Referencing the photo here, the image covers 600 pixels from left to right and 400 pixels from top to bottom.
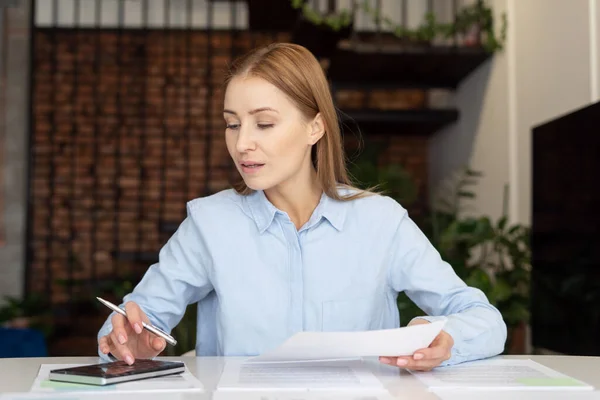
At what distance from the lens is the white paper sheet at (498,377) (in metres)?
1.25

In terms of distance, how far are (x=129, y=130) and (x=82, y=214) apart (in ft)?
2.53

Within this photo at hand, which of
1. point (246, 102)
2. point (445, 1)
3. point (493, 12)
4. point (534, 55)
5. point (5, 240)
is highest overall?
point (445, 1)

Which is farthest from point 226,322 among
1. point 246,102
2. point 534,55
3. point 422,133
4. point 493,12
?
point 422,133

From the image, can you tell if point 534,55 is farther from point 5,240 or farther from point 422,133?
point 5,240

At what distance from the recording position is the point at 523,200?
3.79 metres

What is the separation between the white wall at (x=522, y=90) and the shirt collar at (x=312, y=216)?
1499 millimetres

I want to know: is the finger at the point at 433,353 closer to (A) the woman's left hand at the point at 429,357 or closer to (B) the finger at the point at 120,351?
(A) the woman's left hand at the point at 429,357

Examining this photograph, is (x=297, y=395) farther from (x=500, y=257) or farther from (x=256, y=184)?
(x=500, y=257)

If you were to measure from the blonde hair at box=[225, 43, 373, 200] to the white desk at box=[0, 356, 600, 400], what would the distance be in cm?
49

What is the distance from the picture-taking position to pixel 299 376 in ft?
4.32

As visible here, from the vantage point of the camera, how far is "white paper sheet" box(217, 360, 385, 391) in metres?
1.22

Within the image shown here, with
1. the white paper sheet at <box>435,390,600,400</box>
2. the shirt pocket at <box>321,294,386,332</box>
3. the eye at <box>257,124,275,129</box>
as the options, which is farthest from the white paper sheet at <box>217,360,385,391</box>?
the eye at <box>257,124,275,129</box>

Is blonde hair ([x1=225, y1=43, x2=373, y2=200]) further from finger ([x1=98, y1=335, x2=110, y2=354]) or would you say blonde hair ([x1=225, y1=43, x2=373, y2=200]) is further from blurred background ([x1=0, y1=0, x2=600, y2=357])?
blurred background ([x1=0, y1=0, x2=600, y2=357])

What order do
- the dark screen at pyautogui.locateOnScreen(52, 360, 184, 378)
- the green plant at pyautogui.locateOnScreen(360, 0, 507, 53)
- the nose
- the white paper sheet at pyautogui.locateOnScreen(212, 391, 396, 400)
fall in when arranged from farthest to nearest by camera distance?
the green plant at pyautogui.locateOnScreen(360, 0, 507, 53) → the nose → the dark screen at pyautogui.locateOnScreen(52, 360, 184, 378) → the white paper sheet at pyautogui.locateOnScreen(212, 391, 396, 400)
